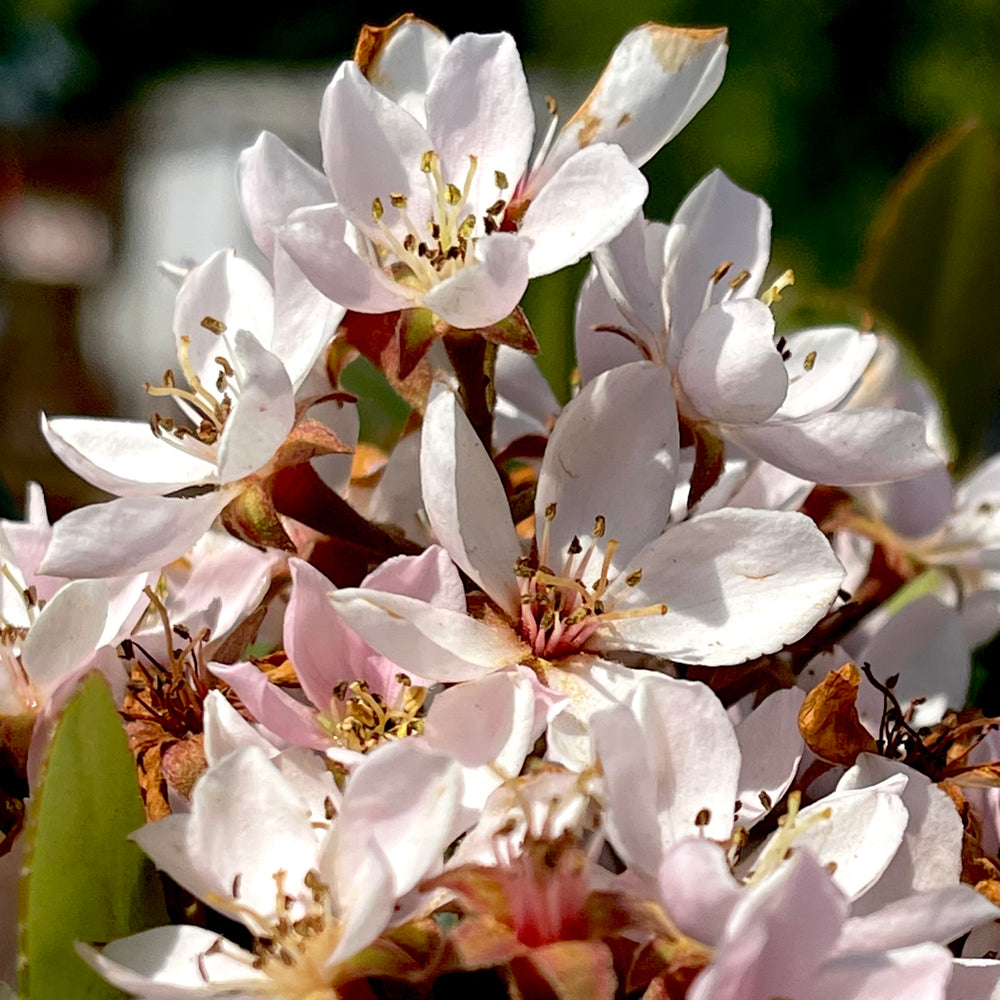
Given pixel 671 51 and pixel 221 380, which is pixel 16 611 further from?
pixel 671 51

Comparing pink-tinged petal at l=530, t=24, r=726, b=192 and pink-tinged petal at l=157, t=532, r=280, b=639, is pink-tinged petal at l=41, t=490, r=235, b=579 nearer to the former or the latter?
pink-tinged petal at l=157, t=532, r=280, b=639

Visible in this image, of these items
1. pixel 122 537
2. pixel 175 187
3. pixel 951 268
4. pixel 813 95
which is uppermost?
pixel 122 537

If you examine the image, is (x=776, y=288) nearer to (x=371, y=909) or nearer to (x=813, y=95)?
(x=371, y=909)

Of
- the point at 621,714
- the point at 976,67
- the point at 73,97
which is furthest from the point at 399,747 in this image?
the point at 73,97

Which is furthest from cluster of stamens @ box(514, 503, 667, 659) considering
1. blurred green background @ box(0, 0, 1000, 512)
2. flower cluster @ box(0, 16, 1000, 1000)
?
blurred green background @ box(0, 0, 1000, 512)

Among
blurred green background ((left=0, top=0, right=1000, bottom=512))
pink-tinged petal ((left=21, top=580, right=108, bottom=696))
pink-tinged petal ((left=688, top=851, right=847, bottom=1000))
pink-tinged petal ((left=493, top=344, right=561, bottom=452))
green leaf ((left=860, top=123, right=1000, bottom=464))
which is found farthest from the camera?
blurred green background ((left=0, top=0, right=1000, bottom=512))

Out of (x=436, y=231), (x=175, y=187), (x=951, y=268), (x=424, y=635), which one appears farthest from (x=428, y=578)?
(x=175, y=187)

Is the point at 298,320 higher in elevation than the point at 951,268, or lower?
higher
